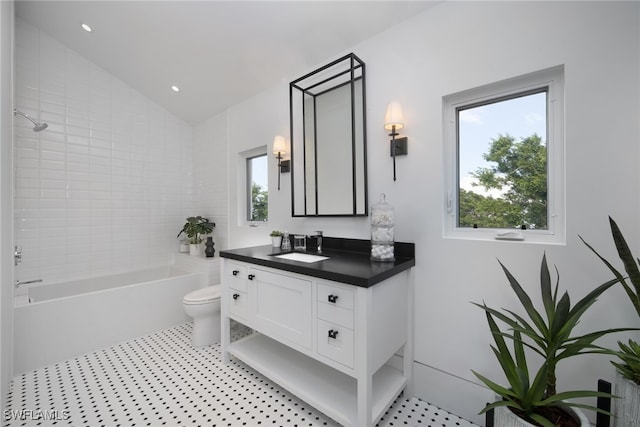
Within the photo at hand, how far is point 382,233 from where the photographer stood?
1594 millimetres

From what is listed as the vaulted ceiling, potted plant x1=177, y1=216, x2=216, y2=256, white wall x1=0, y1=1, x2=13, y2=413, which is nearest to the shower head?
white wall x1=0, y1=1, x2=13, y2=413

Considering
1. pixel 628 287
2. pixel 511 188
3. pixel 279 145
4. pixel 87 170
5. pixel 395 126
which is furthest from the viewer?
pixel 87 170

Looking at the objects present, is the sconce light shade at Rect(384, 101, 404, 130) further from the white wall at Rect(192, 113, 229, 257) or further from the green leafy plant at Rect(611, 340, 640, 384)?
the white wall at Rect(192, 113, 229, 257)

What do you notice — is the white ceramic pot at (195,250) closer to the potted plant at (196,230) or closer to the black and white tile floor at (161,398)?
the potted plant at (196,230)

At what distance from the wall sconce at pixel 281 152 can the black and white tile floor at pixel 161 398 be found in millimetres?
1696

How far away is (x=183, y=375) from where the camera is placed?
1867mm

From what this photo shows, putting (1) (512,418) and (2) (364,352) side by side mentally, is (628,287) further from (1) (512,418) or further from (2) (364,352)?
(2) (364,352)

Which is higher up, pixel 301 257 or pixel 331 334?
pixel 301 257

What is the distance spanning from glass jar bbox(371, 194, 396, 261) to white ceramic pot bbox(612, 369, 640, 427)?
3.23ft

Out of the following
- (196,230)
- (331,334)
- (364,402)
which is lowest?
(364,402)

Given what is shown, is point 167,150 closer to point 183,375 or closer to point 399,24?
point 183,375

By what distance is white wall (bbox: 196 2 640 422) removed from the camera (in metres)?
1.11

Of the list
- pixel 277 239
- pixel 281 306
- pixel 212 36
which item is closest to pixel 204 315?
pixel 277 239

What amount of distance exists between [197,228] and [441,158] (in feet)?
9.37
